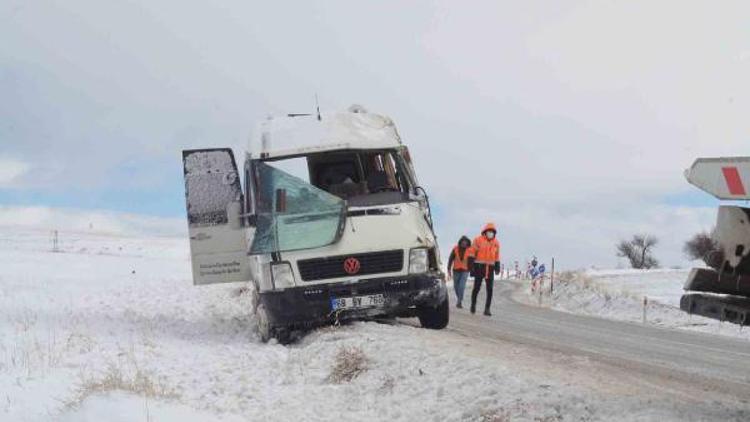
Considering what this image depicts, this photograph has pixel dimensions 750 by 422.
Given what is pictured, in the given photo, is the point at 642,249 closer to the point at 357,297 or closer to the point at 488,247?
the point at 488,247

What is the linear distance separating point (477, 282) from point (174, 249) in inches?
1579

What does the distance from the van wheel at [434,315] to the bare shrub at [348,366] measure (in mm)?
3404

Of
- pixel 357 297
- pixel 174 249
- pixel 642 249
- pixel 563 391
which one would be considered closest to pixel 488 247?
pixel 357 297

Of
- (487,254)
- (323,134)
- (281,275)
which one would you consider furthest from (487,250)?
(281,275)

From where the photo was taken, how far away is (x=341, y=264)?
10047mm

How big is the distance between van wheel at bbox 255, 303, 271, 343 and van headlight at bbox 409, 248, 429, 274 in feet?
6.45

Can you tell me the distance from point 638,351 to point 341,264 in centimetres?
439

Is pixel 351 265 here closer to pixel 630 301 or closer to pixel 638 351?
pixel 638 351

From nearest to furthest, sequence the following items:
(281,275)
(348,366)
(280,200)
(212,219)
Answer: (348,366) → (281,275) → (280,200) → (212,219)

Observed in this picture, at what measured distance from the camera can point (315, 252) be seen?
1001 cm

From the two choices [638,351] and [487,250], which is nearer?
[638,351]

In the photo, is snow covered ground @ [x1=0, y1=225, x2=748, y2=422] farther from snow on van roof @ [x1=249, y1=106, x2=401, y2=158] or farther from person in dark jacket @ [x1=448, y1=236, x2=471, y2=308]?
person in dark jacket @ [x1=448, y1=236, x2=471, y2=308]

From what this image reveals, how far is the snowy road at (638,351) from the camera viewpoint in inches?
282

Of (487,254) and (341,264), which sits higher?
(341,264)
